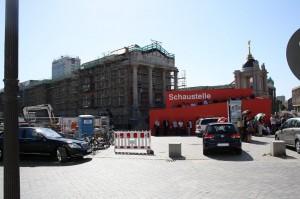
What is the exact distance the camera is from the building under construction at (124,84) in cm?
5759

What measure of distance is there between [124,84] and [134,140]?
42448 mm

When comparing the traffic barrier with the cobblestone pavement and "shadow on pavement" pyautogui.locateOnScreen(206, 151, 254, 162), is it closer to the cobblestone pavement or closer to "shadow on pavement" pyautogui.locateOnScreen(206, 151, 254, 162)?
the cobblestone pavement

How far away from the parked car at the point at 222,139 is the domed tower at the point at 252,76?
38.5 metres

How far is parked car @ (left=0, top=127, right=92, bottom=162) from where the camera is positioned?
1432cm

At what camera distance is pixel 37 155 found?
14.8 m

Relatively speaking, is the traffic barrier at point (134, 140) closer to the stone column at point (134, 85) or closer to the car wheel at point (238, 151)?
the car wheel at point (238, 151)

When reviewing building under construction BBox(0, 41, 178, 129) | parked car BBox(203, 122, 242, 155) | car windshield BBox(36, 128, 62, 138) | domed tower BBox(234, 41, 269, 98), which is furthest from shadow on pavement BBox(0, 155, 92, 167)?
domed tower BBox(234, 41, 269, 98)

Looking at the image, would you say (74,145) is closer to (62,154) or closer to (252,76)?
(62,154)

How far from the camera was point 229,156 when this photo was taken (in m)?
14.7

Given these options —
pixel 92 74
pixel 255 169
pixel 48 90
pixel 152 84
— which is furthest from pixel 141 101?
pixel 255 169

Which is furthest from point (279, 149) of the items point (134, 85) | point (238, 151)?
point (134, 85)

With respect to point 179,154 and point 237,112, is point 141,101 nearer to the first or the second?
point 237,112

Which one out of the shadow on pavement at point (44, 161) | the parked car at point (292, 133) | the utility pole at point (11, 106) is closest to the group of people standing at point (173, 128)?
the parked car at point (292, 133)

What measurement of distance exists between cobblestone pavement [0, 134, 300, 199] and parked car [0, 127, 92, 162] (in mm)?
443
